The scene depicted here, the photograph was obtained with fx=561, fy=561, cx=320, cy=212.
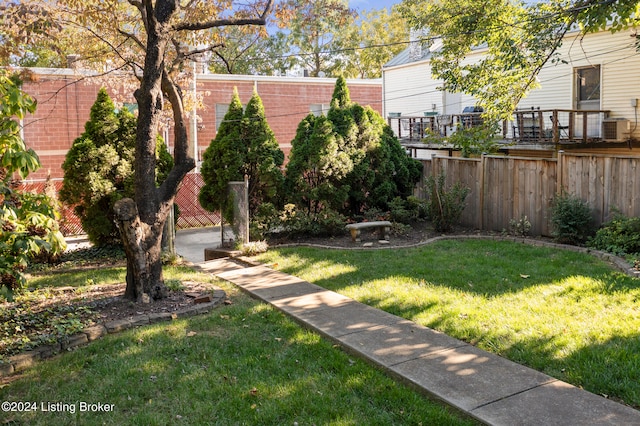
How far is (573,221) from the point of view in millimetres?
9867

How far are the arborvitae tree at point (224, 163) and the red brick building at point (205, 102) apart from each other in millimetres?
4707

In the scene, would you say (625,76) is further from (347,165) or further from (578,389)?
(578,389)

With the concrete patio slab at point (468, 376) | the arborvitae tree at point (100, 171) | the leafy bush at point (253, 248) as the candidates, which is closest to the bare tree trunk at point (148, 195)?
the leafy bush at point (253, 248)

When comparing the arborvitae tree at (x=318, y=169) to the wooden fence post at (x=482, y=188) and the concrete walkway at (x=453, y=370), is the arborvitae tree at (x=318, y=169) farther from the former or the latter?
the concrete walkway at (x=453, y=370)

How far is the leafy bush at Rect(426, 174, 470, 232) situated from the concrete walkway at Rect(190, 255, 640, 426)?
507 centimetres

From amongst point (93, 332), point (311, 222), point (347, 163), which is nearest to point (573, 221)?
point (347, 163)

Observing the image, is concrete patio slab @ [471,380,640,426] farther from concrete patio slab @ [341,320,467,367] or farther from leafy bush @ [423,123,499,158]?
leafy bush @ [423,123,499,158]

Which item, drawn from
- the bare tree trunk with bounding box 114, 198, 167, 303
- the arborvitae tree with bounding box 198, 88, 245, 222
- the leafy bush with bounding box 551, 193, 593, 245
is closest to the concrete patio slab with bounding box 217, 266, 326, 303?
the bare tree trunk with bounding box 114, 198, 167, 303

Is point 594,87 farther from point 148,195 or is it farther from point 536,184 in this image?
point 148,195

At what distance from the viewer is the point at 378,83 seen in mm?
28828

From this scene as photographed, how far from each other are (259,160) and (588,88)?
14.1m

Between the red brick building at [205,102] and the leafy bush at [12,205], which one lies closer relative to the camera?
the leafy bush at [12,205]

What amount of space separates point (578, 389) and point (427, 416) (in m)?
1.28

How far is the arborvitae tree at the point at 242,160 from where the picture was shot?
37.8 ft
